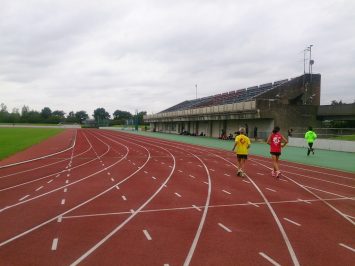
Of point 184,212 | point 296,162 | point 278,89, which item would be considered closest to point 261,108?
point 278,89

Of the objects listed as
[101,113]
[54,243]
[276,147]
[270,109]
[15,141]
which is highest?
[101,113]

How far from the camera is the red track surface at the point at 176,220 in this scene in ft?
19.8

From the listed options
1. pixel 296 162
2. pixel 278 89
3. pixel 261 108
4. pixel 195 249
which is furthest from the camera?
pixel 278 89

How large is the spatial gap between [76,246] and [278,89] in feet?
136

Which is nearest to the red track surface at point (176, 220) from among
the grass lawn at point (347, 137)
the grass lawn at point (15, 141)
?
the grass lawn at point (15, 141)

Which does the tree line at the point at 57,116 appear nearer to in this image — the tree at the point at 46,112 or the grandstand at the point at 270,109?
the tree at the point at 46,112

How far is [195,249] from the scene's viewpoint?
20.7 feet

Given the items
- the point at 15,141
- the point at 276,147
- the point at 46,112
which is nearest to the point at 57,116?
the point at 46,112

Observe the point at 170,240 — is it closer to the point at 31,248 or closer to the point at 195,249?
the point at 195,249

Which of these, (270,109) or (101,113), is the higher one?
(101,113)

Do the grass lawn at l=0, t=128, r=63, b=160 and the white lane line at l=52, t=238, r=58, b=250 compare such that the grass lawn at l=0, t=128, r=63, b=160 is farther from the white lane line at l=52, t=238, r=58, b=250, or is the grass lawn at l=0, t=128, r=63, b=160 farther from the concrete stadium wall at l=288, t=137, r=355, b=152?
the concrete stadium wall at l=288, t=137, r=355, b=152

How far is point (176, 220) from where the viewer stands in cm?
816

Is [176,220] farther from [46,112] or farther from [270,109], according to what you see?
[46,112]

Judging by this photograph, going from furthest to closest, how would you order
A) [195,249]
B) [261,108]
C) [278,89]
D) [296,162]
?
[278,89] < [261,108] < [296,162] < [195,249]
